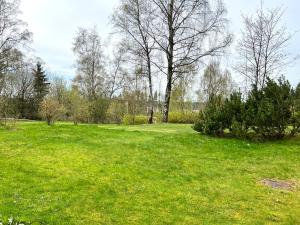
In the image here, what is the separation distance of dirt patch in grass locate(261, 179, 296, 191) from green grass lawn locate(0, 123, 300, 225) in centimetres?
25

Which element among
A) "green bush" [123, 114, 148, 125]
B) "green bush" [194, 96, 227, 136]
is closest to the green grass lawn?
"green bush" [194, 96, 227, 136]

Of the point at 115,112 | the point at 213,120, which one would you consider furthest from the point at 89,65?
the point at 213,120

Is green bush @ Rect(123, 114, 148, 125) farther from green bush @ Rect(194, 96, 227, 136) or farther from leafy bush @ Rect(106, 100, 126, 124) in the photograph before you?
green bush @ Rect(194, 96, 227, 136)

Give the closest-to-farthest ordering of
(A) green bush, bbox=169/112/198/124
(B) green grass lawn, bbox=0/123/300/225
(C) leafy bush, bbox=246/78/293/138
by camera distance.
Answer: (B) green grass lawn, bbox=0/123/300/225 → (C) leafy bush, bbox=246/78/293/138 → (A) green bush, bbox=169/112/198/124

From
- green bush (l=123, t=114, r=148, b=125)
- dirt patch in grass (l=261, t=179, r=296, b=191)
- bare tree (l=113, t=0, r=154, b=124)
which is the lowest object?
dirt patch in grass (l=261, t=179, r=296, b=191)

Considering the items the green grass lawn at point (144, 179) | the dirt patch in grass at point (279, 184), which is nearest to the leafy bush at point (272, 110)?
the green grass lawn at point (144, 179)

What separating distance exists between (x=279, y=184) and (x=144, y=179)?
362 cm

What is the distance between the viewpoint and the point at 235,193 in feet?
27.4

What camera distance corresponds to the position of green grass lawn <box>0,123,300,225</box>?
6840mm

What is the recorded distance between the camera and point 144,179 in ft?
29.0

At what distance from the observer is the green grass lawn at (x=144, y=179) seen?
6840 millimetres

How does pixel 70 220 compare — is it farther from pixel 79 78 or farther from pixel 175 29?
pixel 79 78

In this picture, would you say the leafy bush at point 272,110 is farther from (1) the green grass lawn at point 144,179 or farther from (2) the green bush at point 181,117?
(2) the green bush at point 181,117

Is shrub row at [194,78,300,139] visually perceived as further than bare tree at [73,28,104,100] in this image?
No
